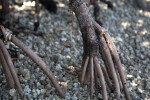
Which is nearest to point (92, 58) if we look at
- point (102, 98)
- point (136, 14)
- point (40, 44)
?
point (102, 98)

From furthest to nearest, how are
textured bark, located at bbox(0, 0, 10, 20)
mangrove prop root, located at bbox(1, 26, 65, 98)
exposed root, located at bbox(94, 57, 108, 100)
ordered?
textured bark, located at bbox(0, 0, 10, 20) → exposed root, located at bbox(94, 57, 108, 100) → mangrove prop root, located at bbox(1, 26, 65, 98)

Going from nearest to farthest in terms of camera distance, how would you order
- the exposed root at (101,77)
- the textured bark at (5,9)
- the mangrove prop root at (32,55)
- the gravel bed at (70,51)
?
the mangrove prop root at (32,55)
the exposed root at (101,77)
the gravel bed at (70,51)
the textured bark at (5,9)

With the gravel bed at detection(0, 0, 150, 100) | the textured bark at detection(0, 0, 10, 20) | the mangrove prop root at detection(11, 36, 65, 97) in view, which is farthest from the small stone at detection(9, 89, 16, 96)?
the textured bark at detection(0, 0, 10, 20)

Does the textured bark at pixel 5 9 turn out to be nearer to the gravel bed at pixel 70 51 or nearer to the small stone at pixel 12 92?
the gravel bed at pixel 70 51

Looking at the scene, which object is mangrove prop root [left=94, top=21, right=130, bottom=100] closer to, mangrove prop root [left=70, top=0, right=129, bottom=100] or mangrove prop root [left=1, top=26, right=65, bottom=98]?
mangrove prop root [left=70, top=0, right=129, bottom=100]

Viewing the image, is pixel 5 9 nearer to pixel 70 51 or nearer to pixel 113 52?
pixel 70 51

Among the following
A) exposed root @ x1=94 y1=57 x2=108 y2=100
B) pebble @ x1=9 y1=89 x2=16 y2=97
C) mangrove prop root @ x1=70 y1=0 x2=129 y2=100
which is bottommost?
pebble @ x1=9 y1=89 x2=16 y2=97

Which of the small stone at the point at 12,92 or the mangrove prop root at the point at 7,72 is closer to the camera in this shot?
the mangrove prop root at the point at 7,72

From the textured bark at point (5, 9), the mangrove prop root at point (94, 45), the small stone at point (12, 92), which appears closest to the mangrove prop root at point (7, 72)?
the small stone at point (12, 92)
